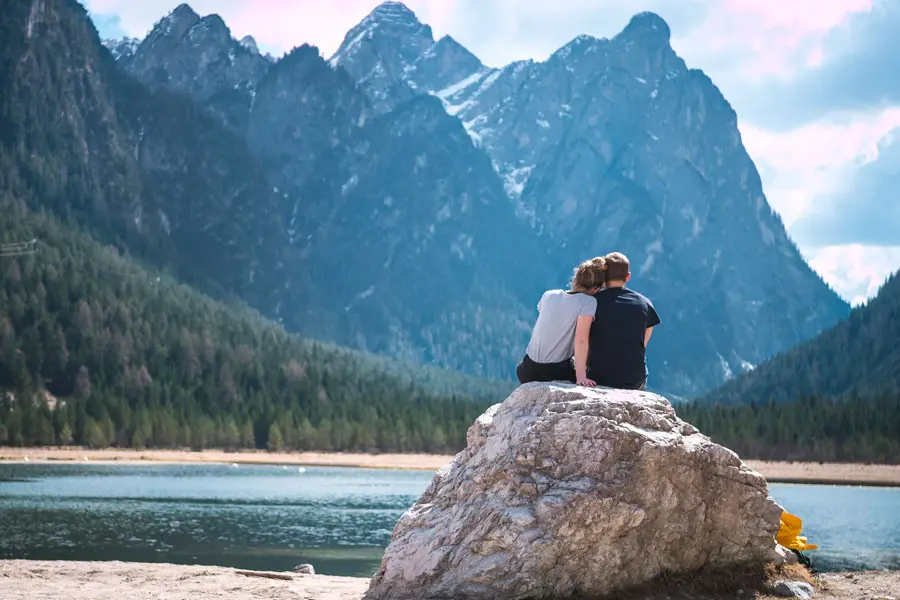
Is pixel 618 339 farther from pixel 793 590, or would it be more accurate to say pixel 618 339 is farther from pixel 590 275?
pixel 793 590

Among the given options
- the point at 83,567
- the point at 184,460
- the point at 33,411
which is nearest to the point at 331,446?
the point at 184,460

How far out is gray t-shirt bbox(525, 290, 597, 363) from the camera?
16812mm

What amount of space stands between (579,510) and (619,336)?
2817mm

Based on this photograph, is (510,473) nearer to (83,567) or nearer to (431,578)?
(431,578)

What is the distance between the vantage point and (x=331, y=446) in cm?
16225

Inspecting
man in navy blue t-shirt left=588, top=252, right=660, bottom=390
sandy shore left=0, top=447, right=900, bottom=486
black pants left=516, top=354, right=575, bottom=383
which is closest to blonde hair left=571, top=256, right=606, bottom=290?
man in navy blue t-shirt left=588, top=252, right=660, bottom=390

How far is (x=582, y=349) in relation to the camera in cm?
1652

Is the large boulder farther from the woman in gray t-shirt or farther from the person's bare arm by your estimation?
the woman in gray t-shirt

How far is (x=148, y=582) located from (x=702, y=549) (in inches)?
333

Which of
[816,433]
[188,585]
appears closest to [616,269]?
[188,585]

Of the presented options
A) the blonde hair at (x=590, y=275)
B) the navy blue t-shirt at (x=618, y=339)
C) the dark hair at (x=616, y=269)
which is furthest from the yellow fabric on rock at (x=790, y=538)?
the blonde hair at (x=590, y=275)

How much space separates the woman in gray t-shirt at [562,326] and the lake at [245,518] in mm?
18858

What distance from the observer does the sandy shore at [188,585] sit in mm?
17203

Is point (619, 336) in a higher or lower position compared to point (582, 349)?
higher
